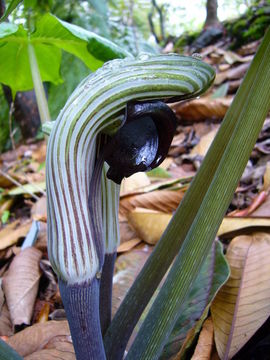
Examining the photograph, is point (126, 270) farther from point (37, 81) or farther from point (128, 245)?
point (37, 81)

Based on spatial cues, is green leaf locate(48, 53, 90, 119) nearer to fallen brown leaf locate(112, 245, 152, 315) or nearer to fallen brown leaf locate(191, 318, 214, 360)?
fallen brown leaf locate(112, 245, 152, 315)

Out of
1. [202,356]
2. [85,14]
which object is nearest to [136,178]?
[202,356]

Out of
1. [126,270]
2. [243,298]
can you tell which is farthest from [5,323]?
[243,298]

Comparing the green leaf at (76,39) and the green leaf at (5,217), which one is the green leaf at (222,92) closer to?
the green leaf at (5,217)

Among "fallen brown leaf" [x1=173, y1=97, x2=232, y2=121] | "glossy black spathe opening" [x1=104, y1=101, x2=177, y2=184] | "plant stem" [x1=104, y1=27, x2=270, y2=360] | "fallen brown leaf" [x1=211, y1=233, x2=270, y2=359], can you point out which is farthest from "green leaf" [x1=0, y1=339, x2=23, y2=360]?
"fallen brown leaf" [x1=173, y1=97, x2=232, y2=121]

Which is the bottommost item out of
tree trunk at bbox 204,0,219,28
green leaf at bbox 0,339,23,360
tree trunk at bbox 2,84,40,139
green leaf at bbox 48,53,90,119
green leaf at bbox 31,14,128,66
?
green leaf at bbox 0,339,23,360

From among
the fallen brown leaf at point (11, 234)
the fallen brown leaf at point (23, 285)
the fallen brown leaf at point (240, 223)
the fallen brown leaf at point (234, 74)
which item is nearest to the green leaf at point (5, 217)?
the fallen brown leaf at point (11, 234)

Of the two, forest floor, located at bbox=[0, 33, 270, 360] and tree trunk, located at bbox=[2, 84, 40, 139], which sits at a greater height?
tree trunk, located at bbox=[2, 84, 40, 139]
